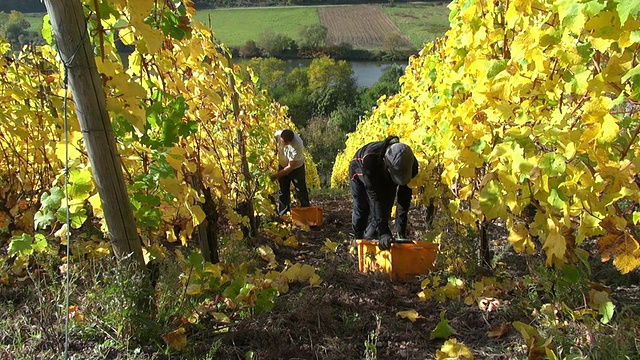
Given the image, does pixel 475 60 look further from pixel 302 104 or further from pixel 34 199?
pixel 302 104

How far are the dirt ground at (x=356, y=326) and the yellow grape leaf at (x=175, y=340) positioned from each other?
17 centimetres

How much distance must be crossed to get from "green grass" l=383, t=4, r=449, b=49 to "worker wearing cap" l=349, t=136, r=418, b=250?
4633 cm

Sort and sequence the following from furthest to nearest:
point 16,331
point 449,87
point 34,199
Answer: point 34,199, point 449,87, point 16,331

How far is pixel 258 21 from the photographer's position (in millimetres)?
56875

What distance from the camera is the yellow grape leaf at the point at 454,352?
191 cm

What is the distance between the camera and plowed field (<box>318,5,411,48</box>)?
186ft

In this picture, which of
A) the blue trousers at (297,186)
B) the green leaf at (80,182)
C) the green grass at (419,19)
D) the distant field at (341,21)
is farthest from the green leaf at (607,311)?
the distant field at (341,21)

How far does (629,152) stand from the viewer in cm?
160

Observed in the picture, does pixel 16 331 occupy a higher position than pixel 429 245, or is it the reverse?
pixel 16 331

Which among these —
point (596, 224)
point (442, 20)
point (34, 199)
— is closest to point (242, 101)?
point (34, 199)

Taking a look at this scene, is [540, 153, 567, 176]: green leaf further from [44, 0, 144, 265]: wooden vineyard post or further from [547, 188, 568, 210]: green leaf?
[44, 0, 144, 265]: wooden vineyard post

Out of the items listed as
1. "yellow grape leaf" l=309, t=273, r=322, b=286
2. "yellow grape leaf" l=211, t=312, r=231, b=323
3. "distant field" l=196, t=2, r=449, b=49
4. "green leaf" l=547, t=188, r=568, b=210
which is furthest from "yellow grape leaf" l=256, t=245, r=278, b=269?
"distant field" l=196, t=2, r=449, b=49

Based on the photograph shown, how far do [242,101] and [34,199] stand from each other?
6.74 ft

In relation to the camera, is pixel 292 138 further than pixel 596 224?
Yes
